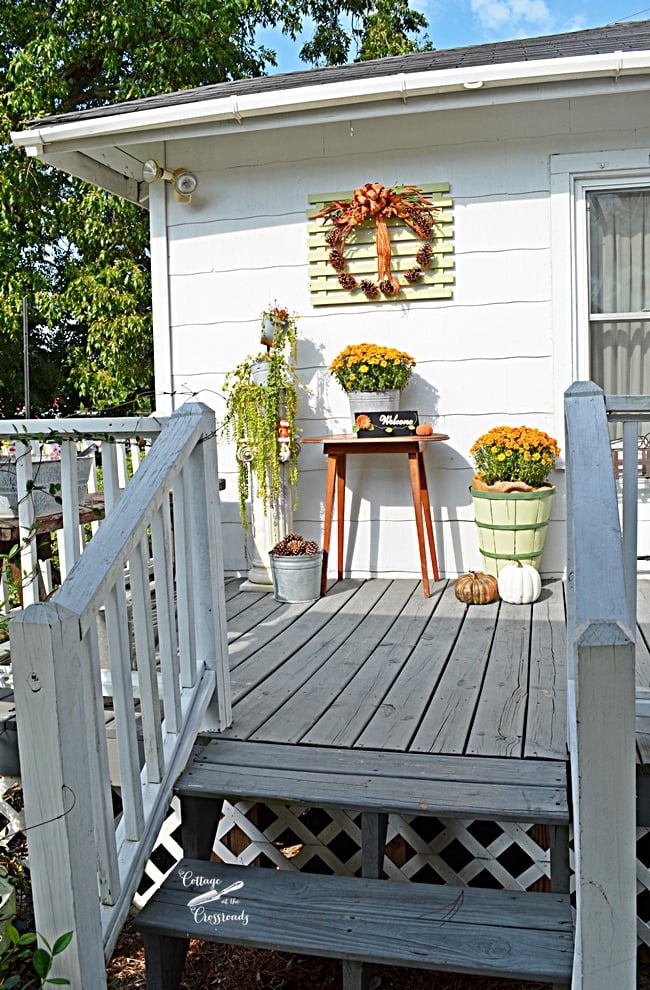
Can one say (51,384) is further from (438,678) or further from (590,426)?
(590,426)

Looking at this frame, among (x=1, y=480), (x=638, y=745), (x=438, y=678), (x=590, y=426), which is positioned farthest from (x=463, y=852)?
(x=1, y=480)

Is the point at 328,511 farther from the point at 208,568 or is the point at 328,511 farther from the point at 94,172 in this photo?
the point at 94,172

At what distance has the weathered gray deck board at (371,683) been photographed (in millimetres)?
2516

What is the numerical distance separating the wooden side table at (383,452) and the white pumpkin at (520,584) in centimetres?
36

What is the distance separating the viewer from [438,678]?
3002mm

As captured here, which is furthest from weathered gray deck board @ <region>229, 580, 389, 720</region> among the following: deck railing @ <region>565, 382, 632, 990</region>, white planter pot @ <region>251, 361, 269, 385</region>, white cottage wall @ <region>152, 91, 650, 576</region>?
deck railing @ <region>565, 382, 632, 990</region>

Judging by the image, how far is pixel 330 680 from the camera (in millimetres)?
3012

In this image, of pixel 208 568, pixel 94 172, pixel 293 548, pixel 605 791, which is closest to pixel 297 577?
pixel 293 548

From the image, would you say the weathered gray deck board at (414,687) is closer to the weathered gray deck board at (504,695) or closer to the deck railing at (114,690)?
the weathered gray deck board at (504,695)

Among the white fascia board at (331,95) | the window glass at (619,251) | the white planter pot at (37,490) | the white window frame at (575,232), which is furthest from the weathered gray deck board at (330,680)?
the white fascia board at (331,95)

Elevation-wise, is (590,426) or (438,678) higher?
(590,426)

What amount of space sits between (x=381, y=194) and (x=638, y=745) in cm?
301

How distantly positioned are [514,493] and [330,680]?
4.74 feet

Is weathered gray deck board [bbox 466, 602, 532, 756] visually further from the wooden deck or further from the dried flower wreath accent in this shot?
the dried flower wreath accent
